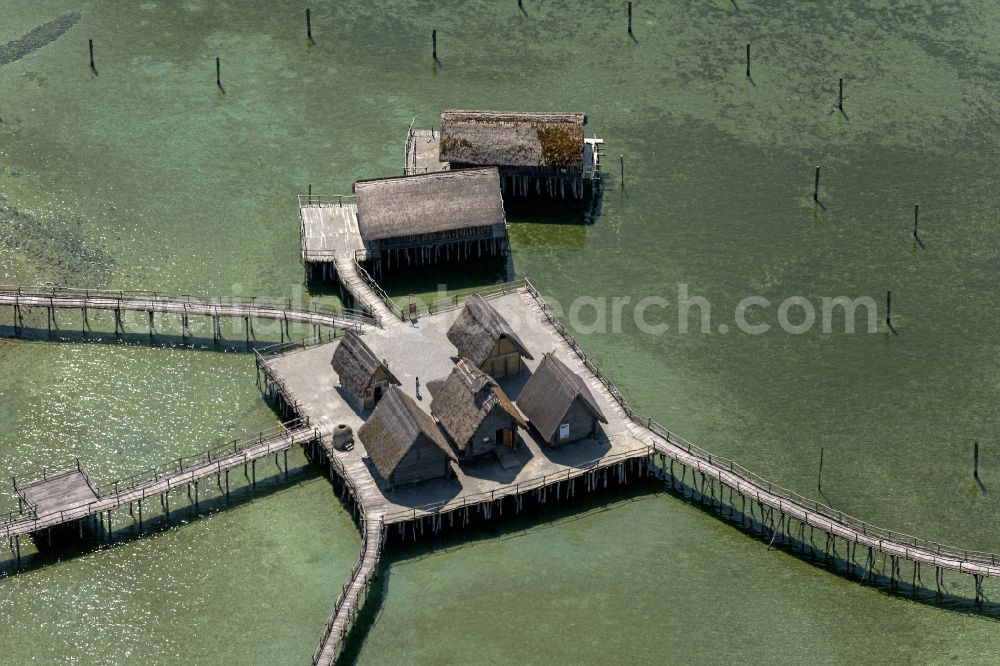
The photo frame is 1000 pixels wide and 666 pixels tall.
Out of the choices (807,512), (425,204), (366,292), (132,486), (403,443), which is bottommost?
(807,512)

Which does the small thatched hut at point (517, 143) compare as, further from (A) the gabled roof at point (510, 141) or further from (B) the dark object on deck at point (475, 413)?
(B) the dark object on deck at point (475, 413)

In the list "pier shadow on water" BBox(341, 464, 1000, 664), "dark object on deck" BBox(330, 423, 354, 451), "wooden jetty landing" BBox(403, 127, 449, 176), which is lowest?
"pier shadow on water" BBox(341, 464, 1000, 664)

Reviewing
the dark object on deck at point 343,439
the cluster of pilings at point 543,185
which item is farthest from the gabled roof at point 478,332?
the cluster of pilings at point 543,185

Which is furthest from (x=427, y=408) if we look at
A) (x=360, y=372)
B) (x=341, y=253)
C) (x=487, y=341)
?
(x=341, y=253)

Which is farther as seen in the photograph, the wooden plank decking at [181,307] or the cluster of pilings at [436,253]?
Result: the cluster of pilings at [436,253]

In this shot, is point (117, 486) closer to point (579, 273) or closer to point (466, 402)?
point (466, 402)

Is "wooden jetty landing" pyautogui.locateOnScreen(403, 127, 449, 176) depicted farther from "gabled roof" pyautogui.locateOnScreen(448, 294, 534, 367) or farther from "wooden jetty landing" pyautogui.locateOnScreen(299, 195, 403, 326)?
"gabled roof" pyautogui.locateOnScreen(448, 294, 534, 367)

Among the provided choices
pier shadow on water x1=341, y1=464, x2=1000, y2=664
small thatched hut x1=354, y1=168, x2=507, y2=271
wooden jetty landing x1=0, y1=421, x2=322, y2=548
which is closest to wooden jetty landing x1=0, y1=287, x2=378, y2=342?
small thatched hut x1=354, y1=168, x2=507, y2=271
